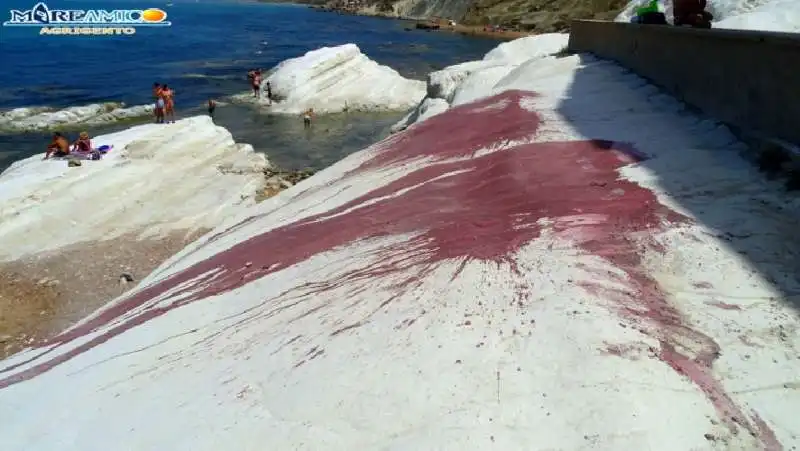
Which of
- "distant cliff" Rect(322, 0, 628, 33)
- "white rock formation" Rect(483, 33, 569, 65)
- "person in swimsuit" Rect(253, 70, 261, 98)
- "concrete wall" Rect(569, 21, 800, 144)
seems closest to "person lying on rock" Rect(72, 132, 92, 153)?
"white rock formation" Rect(483, 33, 569, 65)

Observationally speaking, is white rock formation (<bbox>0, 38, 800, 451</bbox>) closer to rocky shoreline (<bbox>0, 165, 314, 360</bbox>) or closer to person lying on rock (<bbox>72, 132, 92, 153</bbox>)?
rocky shoreline (<bbox>0, 165, 314, 360</bbox>)

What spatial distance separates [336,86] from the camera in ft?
92.0

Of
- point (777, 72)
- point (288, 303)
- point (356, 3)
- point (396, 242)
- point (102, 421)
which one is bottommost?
point (102, 421)

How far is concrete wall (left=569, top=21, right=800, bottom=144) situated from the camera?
594 centimetres

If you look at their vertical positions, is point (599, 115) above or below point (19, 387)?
above

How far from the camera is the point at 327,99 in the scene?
27.1 metres

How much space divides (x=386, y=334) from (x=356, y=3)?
107012 mm

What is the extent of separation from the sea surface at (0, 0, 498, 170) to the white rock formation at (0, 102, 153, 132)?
108 centimetres

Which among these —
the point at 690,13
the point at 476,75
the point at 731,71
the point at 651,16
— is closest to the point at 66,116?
the point at 476,75

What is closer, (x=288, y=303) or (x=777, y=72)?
(x=288, y=303)

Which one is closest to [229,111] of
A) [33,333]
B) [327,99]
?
[327,99]

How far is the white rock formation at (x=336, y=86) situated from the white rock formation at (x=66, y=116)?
197 inches

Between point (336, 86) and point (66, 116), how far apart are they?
10991 mm

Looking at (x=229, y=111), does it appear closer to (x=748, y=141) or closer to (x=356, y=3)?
(x=748, y=141)
